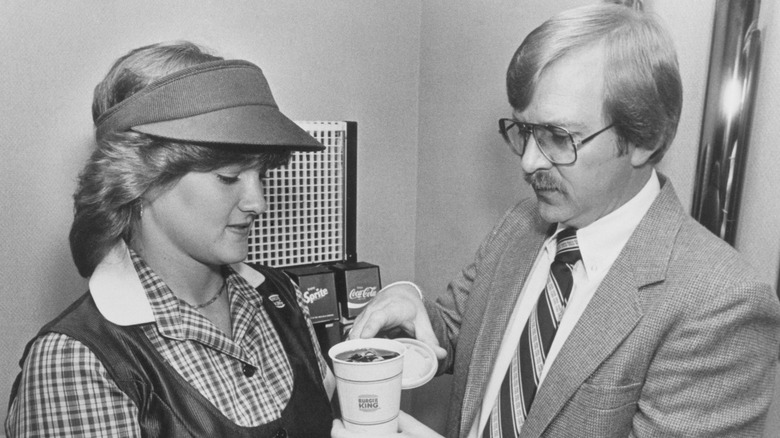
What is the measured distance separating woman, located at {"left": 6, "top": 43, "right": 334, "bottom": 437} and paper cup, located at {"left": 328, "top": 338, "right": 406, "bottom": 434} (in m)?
0.25

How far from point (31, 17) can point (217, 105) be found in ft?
3.27

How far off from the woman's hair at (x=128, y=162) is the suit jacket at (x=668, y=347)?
83 centimetres

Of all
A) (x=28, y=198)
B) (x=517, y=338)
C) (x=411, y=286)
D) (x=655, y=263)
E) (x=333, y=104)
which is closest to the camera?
(x=655, y=263)

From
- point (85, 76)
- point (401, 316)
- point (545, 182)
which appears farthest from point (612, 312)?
point (85, 76)

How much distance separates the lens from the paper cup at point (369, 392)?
1.28 m

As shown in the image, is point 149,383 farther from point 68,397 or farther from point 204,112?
point 204,112

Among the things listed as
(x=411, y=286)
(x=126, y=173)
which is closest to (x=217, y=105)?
(x=126, y=173)

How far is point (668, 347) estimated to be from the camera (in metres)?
1.28

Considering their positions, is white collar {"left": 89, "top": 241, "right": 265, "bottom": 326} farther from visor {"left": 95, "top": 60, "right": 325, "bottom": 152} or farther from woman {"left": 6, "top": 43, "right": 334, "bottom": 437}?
visor {"left": 95, "top": 60, "right": 325, "bottom": 152}

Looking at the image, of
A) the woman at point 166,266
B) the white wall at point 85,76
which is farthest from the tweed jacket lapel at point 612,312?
the white wall at point 85,76

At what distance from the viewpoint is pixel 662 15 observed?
66.8 inches

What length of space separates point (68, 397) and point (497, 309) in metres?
0.99

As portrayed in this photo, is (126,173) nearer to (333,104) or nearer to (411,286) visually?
(411,286)

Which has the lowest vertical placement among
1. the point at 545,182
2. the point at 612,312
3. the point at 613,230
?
the point at 612,312
